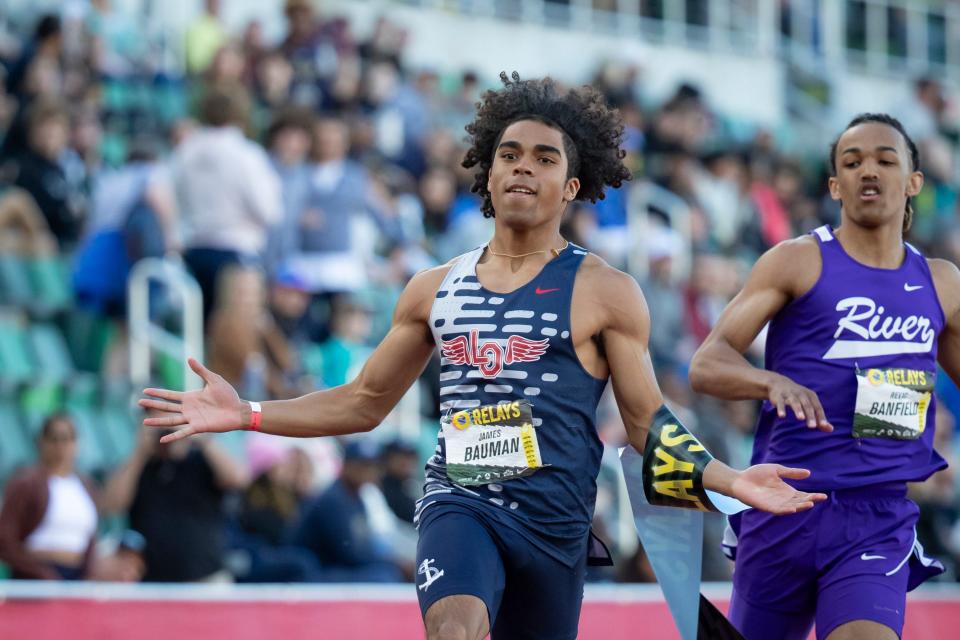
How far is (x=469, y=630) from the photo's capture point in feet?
17.3

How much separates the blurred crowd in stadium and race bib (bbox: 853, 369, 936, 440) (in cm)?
464

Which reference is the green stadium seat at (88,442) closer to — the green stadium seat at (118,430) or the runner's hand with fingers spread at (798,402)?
the green stadium seat at (118,430)

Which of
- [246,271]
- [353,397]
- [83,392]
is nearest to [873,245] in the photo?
[353,397]

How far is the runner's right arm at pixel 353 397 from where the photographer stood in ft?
19.4

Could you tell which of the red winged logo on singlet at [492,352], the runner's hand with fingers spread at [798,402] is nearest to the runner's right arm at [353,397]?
the red winged logo on singlet at [492,352]

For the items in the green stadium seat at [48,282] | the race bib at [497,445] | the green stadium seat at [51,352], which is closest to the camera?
the race bib at [497,445]

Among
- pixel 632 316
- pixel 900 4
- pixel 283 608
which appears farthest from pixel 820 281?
pixel 900 4

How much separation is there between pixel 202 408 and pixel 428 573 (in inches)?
43.8

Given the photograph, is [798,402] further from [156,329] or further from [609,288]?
[156,329]

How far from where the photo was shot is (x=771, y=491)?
5348 mm

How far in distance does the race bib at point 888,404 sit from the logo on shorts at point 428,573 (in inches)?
74.2

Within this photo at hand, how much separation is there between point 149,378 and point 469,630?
21.2 feet

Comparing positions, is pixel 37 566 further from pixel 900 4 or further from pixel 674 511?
pixel 900 4

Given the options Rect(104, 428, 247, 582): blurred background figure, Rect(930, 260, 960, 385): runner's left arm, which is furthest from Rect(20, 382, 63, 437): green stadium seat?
Rect(930, 260, 960, 385): runner's left arm
